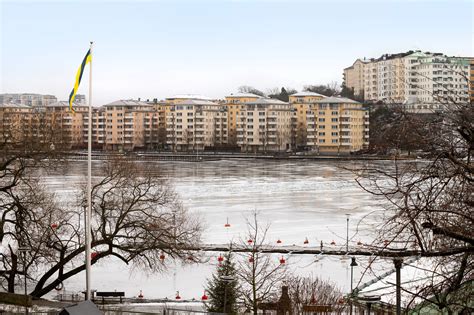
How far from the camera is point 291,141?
4624 inches

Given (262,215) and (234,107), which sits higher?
(234,107)

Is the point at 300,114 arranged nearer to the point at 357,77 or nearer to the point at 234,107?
the point at 234,107

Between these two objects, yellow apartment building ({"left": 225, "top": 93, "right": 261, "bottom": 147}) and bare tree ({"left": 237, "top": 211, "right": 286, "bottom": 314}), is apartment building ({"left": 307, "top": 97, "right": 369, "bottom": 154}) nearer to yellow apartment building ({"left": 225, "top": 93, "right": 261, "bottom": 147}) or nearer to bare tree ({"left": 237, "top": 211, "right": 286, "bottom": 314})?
yellow apartment building ({"left": 225, "top": 93, "right": 261, "bottom": 147})

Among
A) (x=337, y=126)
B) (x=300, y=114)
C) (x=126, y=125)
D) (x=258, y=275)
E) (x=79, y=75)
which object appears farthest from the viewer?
(x=126, y=125)

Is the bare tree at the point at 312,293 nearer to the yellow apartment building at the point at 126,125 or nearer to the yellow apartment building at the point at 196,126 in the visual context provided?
the yellow apartment building at the point at 196,126

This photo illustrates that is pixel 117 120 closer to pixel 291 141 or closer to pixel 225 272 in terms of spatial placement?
pixel 291 141

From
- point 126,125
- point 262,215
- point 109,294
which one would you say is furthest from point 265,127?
point 109,294

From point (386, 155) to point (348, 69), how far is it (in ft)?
525

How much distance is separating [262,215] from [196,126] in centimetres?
9191

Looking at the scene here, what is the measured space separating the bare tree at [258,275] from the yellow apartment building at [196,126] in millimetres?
96208

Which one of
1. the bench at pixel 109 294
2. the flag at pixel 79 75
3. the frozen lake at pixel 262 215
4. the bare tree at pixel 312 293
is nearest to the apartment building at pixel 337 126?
the frozen lake at pixel 262 215

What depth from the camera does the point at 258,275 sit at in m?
19.3

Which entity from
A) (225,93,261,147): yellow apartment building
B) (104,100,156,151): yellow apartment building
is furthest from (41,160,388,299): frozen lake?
(104,100,156,151): yellow apartment building

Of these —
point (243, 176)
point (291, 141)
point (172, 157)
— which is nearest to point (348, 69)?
point (291, 141)
